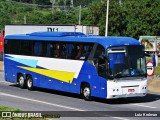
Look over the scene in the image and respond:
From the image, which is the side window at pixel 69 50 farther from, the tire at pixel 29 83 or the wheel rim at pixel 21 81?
the wheel rim at pixel 21 81

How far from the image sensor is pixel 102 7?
8612cm

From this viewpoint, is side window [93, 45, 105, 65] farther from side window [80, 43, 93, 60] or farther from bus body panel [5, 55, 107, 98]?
side window [80, 43, 93, 60]

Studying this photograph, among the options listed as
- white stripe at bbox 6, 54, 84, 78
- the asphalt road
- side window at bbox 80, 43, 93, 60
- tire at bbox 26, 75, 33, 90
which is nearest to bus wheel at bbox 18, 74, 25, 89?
tire at bbox 26, 75, 33, 90

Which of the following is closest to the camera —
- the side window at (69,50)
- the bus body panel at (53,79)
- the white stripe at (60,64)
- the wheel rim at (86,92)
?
the bus body panel at (53,79)

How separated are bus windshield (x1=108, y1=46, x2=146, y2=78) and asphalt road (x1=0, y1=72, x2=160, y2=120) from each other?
4.27 feet

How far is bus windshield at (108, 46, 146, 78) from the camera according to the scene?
19.9 meters

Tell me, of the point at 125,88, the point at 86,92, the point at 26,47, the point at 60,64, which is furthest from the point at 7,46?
the point at 125,88

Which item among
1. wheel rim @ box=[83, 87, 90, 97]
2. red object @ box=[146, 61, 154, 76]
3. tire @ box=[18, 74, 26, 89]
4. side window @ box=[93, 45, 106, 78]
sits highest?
side window @ box=[93, 45, 106, 78]

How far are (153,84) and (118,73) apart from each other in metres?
6.21

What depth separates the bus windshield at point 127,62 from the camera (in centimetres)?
1988

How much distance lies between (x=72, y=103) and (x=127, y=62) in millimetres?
2802

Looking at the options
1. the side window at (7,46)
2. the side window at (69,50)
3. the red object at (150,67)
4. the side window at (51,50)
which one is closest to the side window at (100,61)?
the side window at (69,50)

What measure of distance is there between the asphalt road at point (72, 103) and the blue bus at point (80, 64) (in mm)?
475

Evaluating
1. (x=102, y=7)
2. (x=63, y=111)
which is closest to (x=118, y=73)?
(x=63, y=111)
